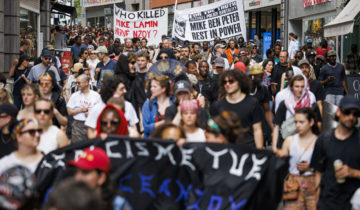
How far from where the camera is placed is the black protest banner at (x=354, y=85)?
15.8 m

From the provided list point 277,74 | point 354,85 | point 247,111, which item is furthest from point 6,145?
point 354,85

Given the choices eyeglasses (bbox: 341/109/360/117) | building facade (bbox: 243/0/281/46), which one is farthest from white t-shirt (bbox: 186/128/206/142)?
building facade (bbox: 243/0/281/46)

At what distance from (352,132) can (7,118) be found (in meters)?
3.61

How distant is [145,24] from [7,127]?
50.1 ft

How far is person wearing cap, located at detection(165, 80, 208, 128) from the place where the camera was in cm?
825

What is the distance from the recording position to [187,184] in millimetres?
6602

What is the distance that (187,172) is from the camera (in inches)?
262

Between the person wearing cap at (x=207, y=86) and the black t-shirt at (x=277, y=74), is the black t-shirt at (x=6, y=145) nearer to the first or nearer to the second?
the person wearing cap at (x=207, y=86)

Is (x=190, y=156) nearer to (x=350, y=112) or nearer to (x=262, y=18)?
(x=350, y=112)

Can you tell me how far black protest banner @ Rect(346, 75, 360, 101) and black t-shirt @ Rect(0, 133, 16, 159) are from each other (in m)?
9.70

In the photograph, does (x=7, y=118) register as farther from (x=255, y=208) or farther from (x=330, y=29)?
(x=330, y=29)

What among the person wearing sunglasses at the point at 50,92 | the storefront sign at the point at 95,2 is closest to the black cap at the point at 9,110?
the person wearing sunglasses at the point at 50,92

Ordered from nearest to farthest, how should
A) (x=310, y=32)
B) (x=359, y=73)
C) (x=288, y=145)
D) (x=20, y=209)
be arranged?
1. (x=20, y=209)
2. (x=288, y=145)
3. (x=359, y=73)
4. (x=310, y=32)

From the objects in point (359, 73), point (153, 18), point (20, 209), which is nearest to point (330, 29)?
point (359, 73)
